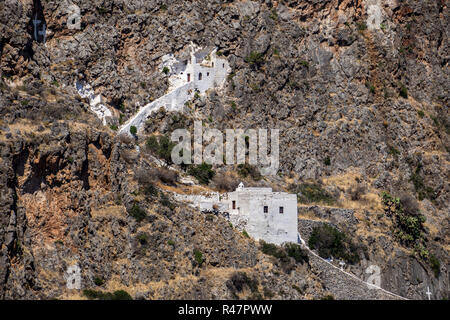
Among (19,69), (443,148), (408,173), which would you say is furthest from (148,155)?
(443,148)

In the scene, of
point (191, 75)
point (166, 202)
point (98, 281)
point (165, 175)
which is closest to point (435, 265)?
point (165, 175)

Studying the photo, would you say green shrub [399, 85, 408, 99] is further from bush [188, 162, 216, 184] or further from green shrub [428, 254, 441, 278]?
bush [188, 162, 216, 184]

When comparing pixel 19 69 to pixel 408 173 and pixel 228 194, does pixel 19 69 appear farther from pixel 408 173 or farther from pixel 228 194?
pixel 408 173

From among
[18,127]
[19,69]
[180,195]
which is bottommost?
[180,195]

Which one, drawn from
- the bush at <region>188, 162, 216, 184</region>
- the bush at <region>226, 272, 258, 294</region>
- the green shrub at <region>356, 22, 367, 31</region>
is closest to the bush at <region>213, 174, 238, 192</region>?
the bush at <region>188, 162, 216, 184</region>

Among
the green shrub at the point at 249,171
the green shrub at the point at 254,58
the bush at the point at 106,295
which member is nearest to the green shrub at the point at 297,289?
the bush at the point at 106,295

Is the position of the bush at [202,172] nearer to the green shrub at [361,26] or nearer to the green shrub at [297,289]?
the green shrub at [297,289]
